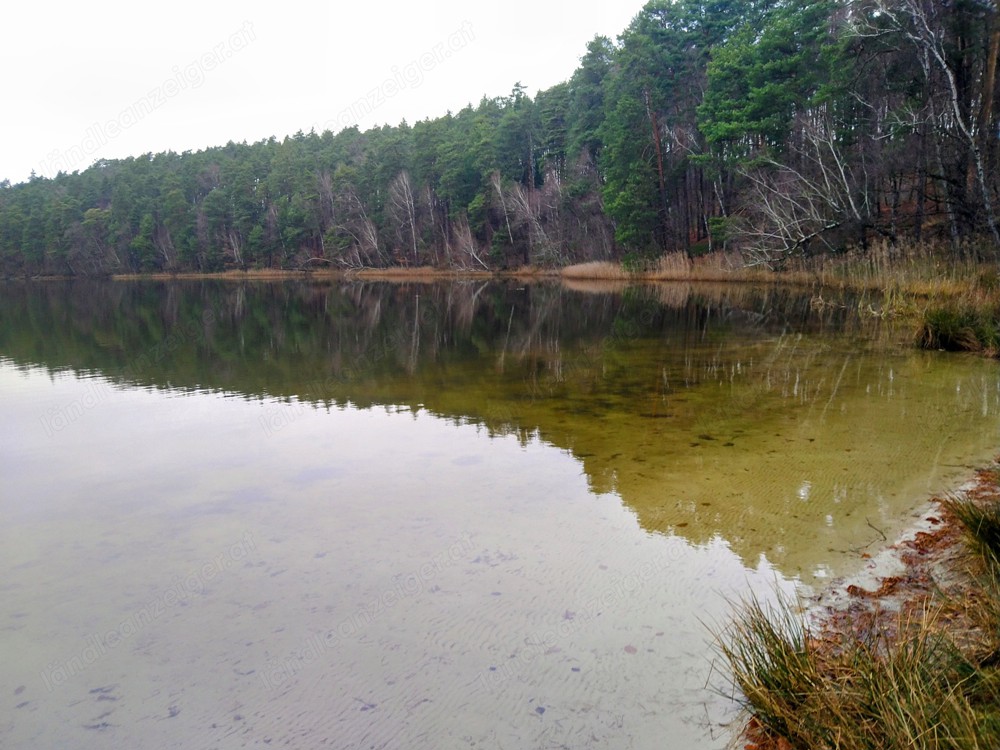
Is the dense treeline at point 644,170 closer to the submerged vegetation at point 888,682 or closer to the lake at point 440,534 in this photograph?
the lake at point 440,534

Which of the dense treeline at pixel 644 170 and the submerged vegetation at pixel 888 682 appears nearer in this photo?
the submerged vegetation at pixel 888 682

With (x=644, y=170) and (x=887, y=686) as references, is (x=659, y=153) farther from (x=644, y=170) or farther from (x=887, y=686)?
(x=887, y=686)

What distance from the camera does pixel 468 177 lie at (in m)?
54.0

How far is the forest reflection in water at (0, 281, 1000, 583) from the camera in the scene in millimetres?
5512

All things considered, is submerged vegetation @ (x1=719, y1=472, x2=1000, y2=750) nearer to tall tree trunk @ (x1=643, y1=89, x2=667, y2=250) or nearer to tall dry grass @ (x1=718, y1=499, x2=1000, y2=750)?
tall dry grass @ (x1=718, y1=499, x2=1000, y2=750)

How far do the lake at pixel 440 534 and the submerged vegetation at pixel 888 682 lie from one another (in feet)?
1.07

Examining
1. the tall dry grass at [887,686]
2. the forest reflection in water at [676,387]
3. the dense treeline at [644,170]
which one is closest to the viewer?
the tall dry grass at [887,686]

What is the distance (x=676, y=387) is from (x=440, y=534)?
5.90 m

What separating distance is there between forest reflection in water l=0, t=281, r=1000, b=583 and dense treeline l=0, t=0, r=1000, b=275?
5.04 meters

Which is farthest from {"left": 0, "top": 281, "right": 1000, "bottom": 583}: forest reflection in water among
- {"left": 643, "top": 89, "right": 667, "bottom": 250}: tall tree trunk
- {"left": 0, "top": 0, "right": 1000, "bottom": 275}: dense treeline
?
{"left": 643, "top": 89, "right": 667, "bottom": 250}: tall tree trunk

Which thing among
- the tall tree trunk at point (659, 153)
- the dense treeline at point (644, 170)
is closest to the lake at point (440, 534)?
the dense treeline at point (644, 170)

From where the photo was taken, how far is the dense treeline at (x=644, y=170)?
18219 millimetres

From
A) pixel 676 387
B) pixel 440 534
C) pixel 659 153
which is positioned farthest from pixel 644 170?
pixel 440 534

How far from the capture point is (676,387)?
1015cm
